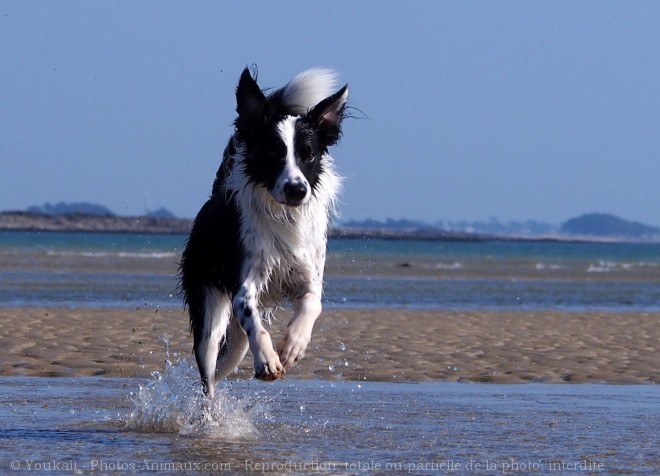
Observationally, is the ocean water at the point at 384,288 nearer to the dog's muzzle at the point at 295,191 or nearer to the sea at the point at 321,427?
the sea at the point at 321,427

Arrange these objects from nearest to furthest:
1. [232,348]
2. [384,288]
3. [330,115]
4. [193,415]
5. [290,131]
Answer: [290,131], [193,415], [330,115], [232,348], [384,288]

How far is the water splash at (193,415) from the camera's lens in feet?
23.1

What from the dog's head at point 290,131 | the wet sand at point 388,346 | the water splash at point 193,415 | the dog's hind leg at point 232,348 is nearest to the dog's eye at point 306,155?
the dog's head at point 290,131

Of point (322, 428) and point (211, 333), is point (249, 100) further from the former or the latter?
point (322, 428)

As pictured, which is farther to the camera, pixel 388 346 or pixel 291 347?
pixel 388 346

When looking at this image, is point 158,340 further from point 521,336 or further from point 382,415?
point 382,415

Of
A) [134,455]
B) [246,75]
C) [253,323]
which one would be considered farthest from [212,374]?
[246,75]

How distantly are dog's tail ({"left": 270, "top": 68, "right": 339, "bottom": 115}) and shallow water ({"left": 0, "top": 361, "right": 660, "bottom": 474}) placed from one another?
5.96ft

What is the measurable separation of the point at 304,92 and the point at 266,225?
914 millimetres

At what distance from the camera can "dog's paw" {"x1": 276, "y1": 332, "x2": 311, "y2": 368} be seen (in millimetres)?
6738

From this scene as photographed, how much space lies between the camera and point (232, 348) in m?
7.57

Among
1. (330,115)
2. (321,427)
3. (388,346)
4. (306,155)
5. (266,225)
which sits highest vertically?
(330,115)

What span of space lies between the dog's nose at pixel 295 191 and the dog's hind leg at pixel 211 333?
0.90 m

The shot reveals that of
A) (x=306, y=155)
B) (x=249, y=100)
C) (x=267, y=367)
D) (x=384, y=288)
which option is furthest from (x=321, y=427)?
(x=384, y=288)
